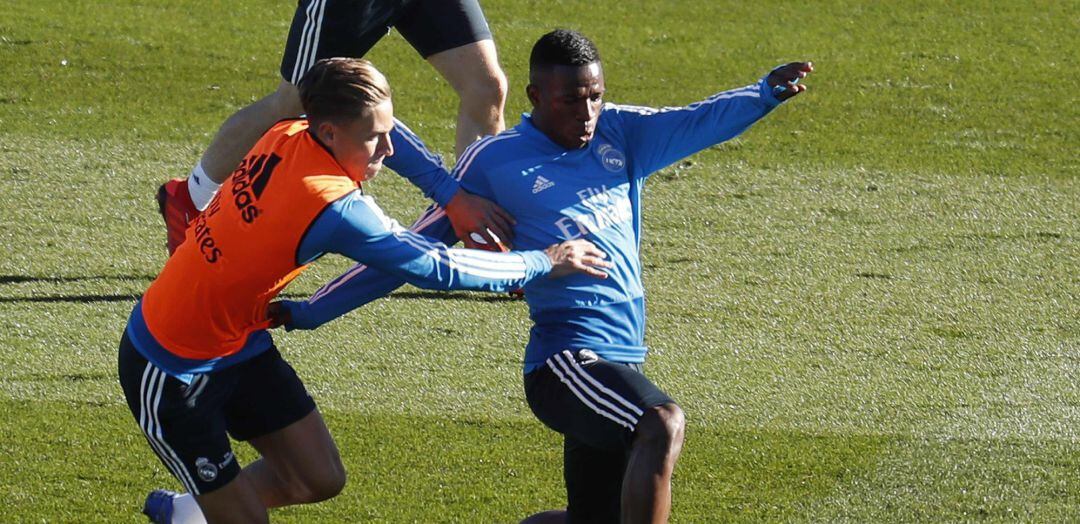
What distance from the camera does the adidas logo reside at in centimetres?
495

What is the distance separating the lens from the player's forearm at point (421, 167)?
5.04 metres

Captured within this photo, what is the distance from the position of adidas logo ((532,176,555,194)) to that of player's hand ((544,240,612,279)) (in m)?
→ 0.23

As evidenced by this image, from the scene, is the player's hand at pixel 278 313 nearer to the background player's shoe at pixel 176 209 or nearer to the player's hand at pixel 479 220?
the player's hand at pixel 479 220

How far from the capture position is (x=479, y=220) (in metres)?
4.93

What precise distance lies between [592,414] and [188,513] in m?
1.31

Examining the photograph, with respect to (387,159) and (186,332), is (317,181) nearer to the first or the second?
(186,332)

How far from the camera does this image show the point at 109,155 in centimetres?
974

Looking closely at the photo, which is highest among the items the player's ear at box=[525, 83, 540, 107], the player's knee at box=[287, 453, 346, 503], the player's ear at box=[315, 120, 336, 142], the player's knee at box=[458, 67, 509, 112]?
the player's ear at box=[315, 120, 336, 142]

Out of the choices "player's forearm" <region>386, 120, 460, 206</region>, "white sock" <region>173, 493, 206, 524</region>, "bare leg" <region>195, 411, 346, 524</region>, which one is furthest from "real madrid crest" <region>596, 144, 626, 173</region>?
"white sock" <region>173, 493, 206, 524</region>

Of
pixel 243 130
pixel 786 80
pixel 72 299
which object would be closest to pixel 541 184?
pixel 786 80

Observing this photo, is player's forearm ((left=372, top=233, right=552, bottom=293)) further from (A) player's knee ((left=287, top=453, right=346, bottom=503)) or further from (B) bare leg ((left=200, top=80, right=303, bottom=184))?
(B) bare leg ((left=200, top=80, right=303, bottom=184))

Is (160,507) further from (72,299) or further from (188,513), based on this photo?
(72,299)

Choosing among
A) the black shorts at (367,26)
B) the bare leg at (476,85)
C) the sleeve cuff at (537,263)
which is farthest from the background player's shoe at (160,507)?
the bare leg at (476,85)

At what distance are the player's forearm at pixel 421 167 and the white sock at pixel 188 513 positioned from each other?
1156 millimetres
